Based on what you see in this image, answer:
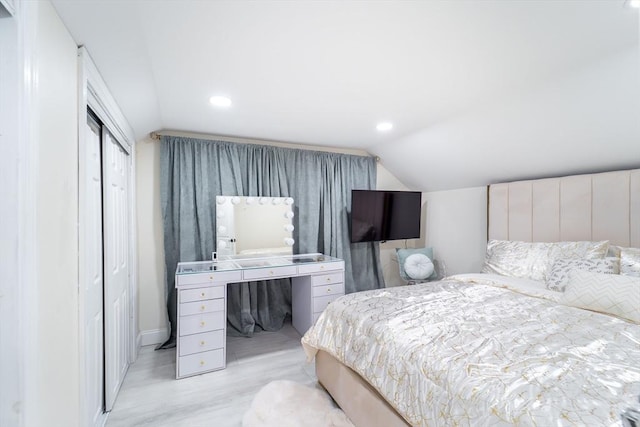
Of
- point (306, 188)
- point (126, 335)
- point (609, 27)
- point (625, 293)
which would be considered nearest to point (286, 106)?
point (306, 188)

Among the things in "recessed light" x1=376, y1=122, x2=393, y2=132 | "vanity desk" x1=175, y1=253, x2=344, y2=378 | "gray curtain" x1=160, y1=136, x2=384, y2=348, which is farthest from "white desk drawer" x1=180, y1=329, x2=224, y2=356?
"recessed light" x1=376, y1=122, x2=393, y2=132

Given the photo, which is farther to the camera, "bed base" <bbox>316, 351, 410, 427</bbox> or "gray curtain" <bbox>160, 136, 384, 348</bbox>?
"gray curtain" <bbox>160, 136, 384, 348</bbox>

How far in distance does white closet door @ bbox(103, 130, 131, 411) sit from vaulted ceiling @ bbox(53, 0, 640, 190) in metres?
0.44

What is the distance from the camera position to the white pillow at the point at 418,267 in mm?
3623

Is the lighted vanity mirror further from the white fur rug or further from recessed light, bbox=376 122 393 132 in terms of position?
the white fur rug

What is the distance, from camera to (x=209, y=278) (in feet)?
8.11

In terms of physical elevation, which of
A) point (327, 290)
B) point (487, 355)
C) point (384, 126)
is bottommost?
point (327, 290)

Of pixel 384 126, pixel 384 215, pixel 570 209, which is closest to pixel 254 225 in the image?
pixel 384 215

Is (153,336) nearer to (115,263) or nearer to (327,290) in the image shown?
(115,263)

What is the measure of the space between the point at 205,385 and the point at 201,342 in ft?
1.10

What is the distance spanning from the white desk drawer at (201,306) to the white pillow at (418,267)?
2363 millimetres

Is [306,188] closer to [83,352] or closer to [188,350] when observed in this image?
[188,350]

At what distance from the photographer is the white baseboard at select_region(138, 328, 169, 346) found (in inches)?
115

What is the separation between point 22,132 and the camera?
83 centimetres
